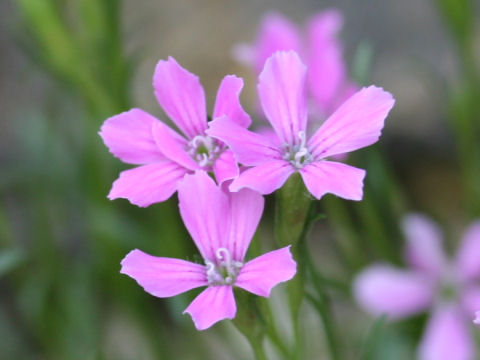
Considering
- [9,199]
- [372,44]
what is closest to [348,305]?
[372,44]

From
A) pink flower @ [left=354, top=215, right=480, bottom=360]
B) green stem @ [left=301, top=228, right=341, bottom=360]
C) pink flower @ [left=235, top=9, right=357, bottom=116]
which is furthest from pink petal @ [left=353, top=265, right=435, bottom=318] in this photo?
green stem @ [left=301, top=228, right=341, bottom=360]

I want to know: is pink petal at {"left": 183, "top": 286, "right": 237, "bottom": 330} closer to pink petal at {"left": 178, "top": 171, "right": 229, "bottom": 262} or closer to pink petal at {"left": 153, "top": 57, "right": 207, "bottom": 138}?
pink petal at {"left": 178, "top": 171, "right": 229, "bottom": 262}

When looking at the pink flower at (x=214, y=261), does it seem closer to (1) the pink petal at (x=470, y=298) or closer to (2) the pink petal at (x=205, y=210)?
(2) the pink petal at (x=205, y=210)

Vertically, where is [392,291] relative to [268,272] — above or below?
below

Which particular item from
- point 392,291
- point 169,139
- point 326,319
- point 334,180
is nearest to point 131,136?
point 169,139

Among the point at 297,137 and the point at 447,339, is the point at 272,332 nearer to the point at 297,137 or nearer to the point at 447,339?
the point at 297,137

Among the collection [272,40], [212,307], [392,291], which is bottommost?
[392,291]

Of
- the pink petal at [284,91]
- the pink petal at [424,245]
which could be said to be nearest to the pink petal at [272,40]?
the pink petal at [424,245]
